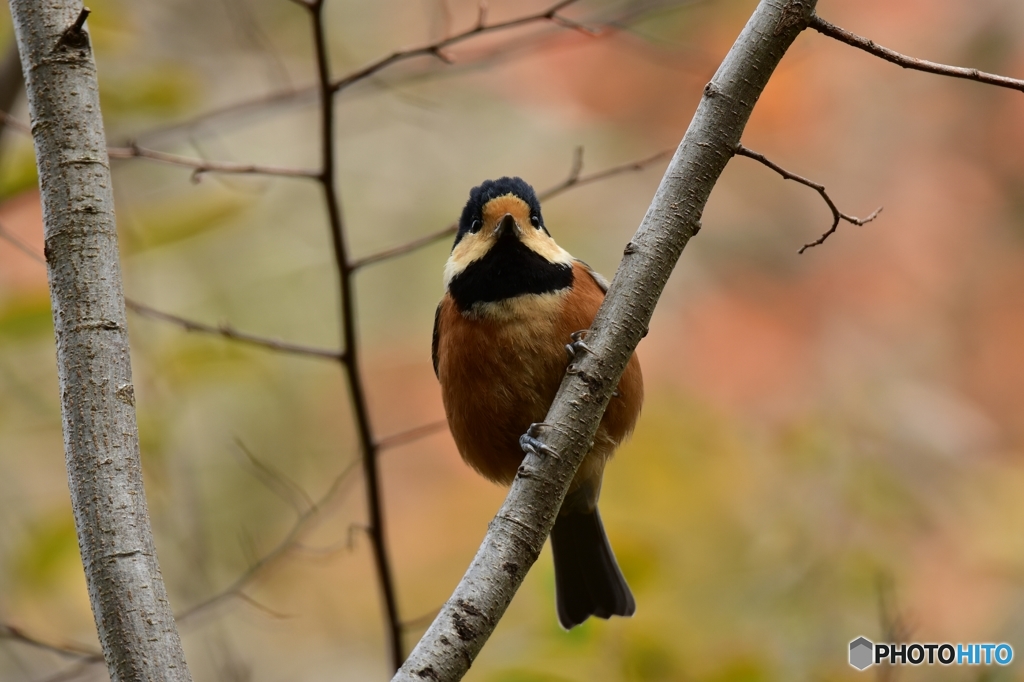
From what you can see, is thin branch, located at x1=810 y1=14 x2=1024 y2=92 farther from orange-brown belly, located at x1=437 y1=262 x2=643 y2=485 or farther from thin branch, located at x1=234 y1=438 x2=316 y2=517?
thin branch, located at x1=234 y1=438 x2=316 y2=517

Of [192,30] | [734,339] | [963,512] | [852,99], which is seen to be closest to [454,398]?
[963,512]

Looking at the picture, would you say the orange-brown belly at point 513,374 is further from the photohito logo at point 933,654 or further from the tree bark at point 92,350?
the tree bark at point 92,350

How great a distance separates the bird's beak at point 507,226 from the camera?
12.5ft

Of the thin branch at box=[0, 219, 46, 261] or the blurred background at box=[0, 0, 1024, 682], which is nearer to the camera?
the thin branch at box=[0, 219, 46, 261]

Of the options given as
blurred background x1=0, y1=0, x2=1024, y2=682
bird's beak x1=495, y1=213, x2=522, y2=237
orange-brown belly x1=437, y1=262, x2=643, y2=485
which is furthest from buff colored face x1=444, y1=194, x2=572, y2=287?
blurred background x1=0, y1=0, x2=1024, y2=682

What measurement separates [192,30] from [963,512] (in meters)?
6.49

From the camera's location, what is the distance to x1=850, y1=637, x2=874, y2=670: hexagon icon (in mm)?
3846

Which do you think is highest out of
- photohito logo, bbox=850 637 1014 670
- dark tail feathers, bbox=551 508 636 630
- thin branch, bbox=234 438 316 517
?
thin branch, bbox=234 438 316 517

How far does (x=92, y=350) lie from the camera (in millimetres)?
2354

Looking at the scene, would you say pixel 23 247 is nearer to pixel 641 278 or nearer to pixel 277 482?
pixel 277 482

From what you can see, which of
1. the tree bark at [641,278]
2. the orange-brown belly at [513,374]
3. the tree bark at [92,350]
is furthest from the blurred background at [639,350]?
the tree bark at [92,350]

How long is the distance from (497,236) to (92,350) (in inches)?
73.5

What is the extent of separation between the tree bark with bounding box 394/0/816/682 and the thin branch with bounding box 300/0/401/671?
87 centimetres

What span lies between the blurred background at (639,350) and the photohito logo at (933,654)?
0.27ft
